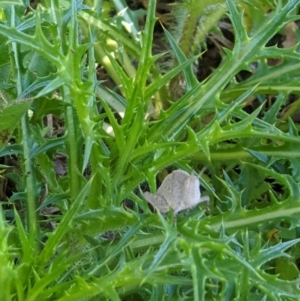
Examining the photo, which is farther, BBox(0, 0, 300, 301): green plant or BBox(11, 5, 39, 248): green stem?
BBox(11, 5, 39, 248): green stem

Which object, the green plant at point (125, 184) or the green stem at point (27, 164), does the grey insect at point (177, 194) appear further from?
the green stem at point (27, 164)

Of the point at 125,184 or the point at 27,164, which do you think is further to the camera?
the point at 27,164

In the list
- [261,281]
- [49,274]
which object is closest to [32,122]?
[49,274]

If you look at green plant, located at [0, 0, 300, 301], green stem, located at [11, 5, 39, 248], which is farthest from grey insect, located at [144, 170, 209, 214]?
green stem, located at [11, 5, 39, 248]

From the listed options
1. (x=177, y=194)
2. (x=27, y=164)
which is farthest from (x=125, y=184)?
(x=27, y=164)

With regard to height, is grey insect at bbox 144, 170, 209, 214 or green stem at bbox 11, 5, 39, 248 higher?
green stem at bbox 11, 5, 39, 248

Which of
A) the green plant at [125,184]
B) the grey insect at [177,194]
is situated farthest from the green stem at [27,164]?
the grey insect at [177,194]

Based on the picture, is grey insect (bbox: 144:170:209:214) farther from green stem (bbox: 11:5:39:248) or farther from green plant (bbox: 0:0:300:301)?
green stem (bbox: 11:5:39:248)

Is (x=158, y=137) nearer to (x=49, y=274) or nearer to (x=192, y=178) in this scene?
(x=192, y=178)

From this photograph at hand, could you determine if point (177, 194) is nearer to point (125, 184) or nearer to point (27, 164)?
point (125, 184)
